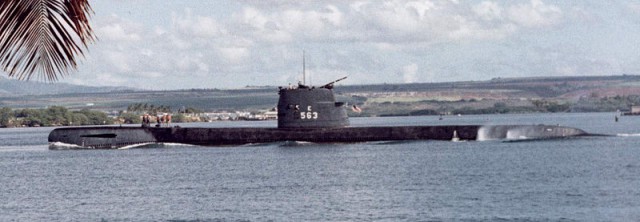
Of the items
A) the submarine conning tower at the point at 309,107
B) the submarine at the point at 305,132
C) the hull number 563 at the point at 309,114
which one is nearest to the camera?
the submarine conning tower at the point at 309,107

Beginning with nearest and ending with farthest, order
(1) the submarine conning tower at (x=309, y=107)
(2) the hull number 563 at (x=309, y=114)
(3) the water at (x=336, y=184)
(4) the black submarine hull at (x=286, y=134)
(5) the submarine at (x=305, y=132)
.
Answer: (3) the water at (x=336, y=184) → (1) the submarine conning tower at (x=309, y=107) → (2) the hull number 563 at (x=309, y=114) → (5) the submarine at (x=305, y=132) → (4) the black submarine hull at (x=286, y=134)

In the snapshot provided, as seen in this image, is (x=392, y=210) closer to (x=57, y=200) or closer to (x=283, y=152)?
(x=57, y=200)

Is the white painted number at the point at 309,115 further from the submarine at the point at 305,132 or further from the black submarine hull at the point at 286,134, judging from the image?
the black submarine hull at the point at 286,134

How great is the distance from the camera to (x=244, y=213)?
1286 inches

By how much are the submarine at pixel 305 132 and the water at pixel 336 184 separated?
1.19 metres

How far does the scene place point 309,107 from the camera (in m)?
65.2

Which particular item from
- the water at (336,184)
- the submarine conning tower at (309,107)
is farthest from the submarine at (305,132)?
the water at (336,184)

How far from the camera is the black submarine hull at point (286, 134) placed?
222 ft

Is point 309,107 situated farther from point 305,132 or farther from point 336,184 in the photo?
point 336,184

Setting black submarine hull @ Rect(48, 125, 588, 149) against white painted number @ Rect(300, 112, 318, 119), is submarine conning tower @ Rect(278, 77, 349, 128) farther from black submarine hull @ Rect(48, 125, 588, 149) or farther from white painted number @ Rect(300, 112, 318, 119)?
black submarine hull @ Rect(48, 125, 588, 149)

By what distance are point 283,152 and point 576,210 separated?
3469 centimetres

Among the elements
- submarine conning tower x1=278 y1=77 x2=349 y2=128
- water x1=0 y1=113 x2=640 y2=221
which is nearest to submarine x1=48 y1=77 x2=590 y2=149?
submarine conning tower x1=278 y1=77 x2=349 y2=128

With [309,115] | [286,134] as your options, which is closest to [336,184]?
[309,115]

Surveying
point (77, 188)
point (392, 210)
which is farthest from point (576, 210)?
point (77, 188)
